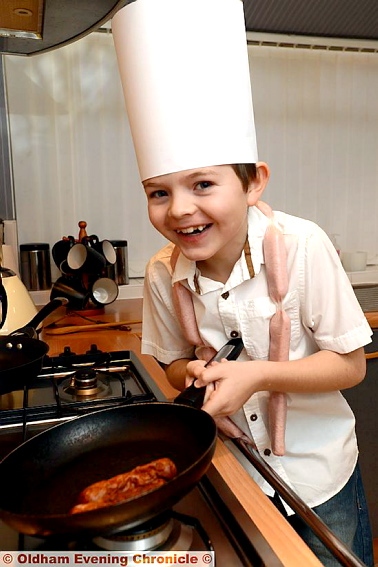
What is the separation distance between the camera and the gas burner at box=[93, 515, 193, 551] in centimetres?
46

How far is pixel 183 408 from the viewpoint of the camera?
62cm

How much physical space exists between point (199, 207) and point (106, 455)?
0.35 metres

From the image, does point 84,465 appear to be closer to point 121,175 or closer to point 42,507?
point 42,507

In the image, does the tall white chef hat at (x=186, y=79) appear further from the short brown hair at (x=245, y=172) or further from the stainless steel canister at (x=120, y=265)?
the stainless steel canister at (x=120, y=265)

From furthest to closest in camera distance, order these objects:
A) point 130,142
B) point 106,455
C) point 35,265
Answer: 1. point 130,142
2. point 35,265
3. point 106,455

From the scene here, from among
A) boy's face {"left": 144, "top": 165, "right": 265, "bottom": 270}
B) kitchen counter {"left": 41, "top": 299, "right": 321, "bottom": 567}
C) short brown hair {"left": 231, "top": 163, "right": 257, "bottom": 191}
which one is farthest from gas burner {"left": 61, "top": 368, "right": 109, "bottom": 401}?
short brown hair {"left": 231, "top": 163, "right": 257, "bottom": 191}

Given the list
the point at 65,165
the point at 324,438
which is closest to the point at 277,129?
the point at 65,165

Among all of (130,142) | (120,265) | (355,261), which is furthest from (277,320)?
(355,261)

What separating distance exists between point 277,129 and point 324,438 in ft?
5.04

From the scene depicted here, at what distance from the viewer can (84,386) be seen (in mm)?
918

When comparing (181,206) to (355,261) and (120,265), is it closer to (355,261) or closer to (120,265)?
(120,265)

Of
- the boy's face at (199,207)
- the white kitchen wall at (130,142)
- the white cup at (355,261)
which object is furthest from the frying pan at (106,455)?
the white cup at (355,261)

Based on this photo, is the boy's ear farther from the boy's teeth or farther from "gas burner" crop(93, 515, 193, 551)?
"gas burner" crop(93, 515, 193, 551)

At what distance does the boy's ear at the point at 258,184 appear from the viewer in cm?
78
